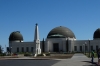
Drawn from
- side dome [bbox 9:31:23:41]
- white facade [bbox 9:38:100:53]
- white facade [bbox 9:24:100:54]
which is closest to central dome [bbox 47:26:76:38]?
white facade [bbox 9:24:100:54]

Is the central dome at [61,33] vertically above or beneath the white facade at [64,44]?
above

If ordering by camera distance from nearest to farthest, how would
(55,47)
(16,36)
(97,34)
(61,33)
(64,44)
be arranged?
(64,44) < (55,47) < (97,34) < (61,33) < (16,36)

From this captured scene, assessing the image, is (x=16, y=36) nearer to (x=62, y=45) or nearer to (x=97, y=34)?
(x=62, y=45)

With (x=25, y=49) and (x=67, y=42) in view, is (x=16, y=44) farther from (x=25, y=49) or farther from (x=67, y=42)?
(x=67, y=42)

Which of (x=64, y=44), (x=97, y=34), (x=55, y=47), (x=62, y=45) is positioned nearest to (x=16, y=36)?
(x=55, y=47)

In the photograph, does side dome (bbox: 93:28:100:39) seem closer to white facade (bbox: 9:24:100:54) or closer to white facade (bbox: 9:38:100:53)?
white facade (bbox: 9:24:100:54)

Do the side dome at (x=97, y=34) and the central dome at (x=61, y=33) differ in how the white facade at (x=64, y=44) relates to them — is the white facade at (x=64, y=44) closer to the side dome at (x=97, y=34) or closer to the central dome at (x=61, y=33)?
the central dome at (x=61, y=33)

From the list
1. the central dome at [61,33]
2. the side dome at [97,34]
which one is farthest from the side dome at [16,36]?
the side dome at [97,34]

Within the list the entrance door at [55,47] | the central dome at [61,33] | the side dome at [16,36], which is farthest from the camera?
the side dome at [16,36]

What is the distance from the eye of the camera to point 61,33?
373 ft

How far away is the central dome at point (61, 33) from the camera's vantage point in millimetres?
111969

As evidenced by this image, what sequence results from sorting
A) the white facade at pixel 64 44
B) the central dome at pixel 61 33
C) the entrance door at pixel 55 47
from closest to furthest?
the white facade at pixel 64 44 → the entrance door at pixel 55 47 → the central dome at pixel 61 33

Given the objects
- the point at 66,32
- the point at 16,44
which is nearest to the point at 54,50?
the point at 66,32

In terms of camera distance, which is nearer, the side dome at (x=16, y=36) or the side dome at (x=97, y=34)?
the side dome at (x=97, y=34)
